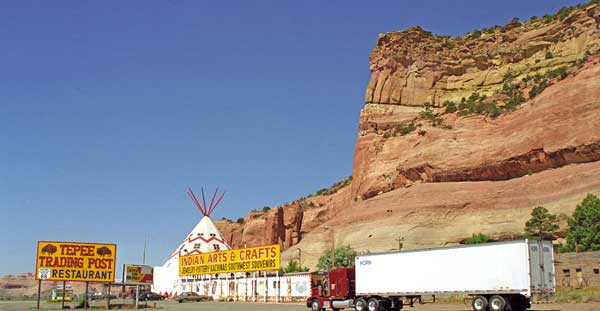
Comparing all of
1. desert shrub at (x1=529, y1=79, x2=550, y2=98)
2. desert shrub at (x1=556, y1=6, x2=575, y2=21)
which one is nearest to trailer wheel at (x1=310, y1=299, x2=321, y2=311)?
desert shrub at (x1=529, y1=79, x2=550, y2=98)

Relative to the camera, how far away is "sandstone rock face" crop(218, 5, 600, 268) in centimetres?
9269

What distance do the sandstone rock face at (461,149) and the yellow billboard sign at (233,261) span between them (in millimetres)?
14374

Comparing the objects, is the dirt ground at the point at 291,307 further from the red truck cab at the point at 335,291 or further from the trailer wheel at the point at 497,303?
the trailer wheel at the point at 497,303

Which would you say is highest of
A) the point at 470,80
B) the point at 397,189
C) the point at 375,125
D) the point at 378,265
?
the point at 470,80

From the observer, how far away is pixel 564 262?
206 ft

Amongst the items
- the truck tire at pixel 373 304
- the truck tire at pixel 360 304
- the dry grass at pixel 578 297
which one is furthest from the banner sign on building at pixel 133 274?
the dry grass at pixel 578 297

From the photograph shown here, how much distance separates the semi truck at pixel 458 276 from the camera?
32875 millimetres

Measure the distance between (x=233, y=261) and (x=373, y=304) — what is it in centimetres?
4421

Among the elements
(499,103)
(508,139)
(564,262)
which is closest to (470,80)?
(499,103)

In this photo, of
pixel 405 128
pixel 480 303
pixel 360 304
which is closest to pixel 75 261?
pixel 360 304

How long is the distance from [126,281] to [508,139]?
6942 cm

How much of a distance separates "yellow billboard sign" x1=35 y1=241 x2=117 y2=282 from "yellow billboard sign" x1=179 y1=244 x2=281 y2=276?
2436cm

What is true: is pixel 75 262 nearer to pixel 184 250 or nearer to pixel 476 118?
pixel 184 250

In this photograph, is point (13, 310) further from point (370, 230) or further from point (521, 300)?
point (370, 230)
